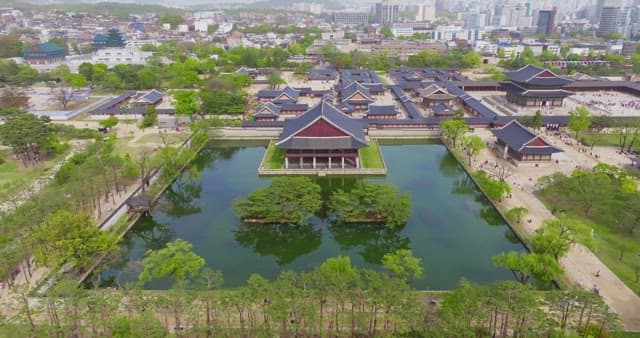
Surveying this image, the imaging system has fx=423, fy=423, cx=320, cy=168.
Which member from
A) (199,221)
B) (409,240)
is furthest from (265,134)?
(409,240)

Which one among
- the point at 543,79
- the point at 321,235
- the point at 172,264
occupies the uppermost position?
the point at 543,79

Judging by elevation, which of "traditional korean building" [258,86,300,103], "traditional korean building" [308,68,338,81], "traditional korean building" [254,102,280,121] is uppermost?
"traditional korean building" [308,68,338,81]

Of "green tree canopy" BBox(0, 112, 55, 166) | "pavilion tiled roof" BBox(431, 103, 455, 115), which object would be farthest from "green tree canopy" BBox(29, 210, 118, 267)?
"pavilion tiled roof" BBox(431, 103, 455, 115)

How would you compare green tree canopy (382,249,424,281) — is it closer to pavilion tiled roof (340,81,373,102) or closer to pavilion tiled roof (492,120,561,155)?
pavilion tiled roof (492,120,561,155)

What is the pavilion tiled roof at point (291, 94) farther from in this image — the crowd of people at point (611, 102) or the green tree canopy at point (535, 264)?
the green tree canopy at point (535, 264)

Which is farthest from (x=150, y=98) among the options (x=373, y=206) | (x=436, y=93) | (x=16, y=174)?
(x=373, y=206)

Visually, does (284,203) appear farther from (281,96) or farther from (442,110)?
(281,96)

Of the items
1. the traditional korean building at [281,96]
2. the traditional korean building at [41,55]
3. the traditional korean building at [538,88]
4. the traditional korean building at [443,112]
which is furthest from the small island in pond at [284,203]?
the traditional korean building at [41,55]
